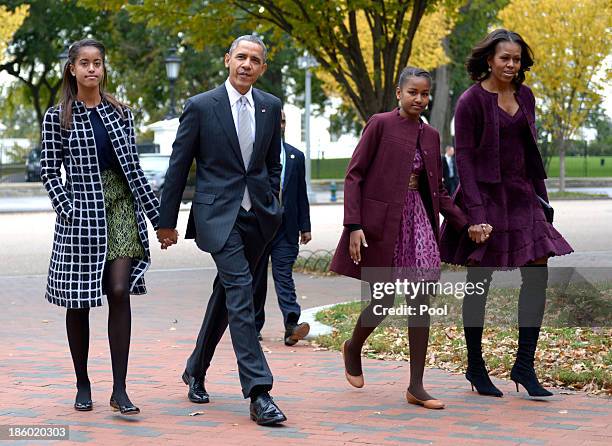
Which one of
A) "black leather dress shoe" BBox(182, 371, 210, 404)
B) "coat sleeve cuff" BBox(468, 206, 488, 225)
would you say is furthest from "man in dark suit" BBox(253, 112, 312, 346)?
"coat sleeve cuff" BBox(468, 206, 488, 225)

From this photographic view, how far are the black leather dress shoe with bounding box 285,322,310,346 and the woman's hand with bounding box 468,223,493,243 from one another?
2.73 m

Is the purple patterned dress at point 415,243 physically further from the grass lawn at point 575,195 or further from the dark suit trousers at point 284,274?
the grass lawn at point 575,195

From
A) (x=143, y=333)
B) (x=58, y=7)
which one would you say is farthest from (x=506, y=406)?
(x=58, y=7)

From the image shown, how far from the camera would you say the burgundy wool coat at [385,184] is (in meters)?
6.21

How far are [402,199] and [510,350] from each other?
207cm

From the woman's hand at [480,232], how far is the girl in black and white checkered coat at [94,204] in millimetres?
1639

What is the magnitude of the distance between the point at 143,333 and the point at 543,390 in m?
4.06

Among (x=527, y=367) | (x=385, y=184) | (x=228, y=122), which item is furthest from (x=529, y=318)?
(x=228, y=122)

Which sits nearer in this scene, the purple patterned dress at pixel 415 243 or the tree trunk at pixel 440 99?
the purple patterned dress at pixel 415 243

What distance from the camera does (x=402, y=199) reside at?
6203 mm

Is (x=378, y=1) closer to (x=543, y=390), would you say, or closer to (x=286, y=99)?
(x=543, y=390)

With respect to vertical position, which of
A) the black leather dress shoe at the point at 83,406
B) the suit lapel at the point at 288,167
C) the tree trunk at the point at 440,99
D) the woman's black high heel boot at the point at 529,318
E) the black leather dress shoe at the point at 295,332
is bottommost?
the black leather dress shoe at the point at 295,332

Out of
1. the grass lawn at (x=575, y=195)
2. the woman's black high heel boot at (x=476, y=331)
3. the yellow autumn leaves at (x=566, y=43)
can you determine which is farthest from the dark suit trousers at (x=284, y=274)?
the grass lawn at (x=575, y=195)

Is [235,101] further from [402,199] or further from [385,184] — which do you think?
[402,199]
